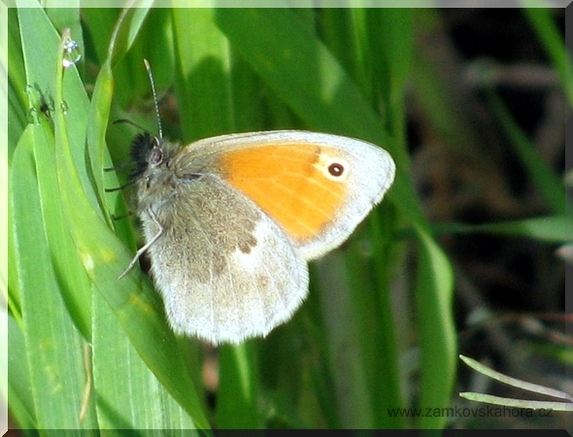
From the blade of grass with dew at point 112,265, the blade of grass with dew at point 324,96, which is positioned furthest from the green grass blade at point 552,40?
the blade of grass with dew at point 112,265

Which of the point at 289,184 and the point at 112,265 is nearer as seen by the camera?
the point at 112,265

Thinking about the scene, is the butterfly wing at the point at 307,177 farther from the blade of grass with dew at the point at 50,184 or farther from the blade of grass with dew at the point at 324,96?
the blade of grass with dew at the point at 50,184

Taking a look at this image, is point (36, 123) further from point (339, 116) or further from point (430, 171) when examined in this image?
point (430, 171)

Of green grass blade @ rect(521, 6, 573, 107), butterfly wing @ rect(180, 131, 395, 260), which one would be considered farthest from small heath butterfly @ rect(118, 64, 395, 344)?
green grass blade @ rect(521, 6, 573, 107)

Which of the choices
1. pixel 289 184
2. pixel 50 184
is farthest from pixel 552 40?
pixel 50 184

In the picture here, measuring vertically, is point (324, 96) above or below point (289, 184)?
above

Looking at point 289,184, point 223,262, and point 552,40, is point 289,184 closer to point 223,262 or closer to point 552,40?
point 223,262
